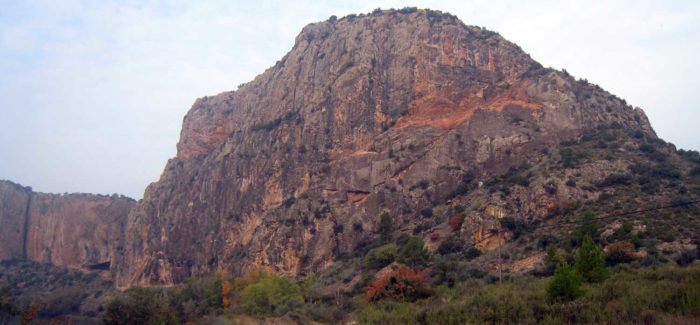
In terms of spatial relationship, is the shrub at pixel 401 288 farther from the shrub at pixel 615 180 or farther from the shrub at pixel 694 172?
the shrub at pixel 694 172

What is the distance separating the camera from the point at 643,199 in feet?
131

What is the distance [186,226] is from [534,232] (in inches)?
2110

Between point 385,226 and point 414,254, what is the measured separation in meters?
10.2

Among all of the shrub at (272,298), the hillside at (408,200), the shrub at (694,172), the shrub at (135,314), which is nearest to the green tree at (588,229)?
the hillside at (408,200)

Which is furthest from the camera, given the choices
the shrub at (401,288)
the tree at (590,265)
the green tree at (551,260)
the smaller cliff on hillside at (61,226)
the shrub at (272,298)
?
the smaller cliff on hillside at (61,226)

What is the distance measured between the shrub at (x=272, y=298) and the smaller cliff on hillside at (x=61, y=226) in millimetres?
57848

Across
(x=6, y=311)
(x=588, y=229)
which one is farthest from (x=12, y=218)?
(x=588, y=229)

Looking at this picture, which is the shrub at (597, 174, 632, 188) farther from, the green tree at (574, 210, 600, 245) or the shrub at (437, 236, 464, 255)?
the shrub at (437, 236, 464, 255)

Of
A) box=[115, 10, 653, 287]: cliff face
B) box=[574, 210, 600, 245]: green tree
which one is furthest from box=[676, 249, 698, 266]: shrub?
box=[115, 10, 653, 287]: cliff face

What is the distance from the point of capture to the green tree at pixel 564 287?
25.3 meters

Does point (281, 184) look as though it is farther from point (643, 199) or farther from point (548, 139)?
point (643, 199)

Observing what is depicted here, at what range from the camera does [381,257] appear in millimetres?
47312

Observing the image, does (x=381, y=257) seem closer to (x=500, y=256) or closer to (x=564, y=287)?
(x=500, y=256)

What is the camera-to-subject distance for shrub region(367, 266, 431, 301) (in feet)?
120
